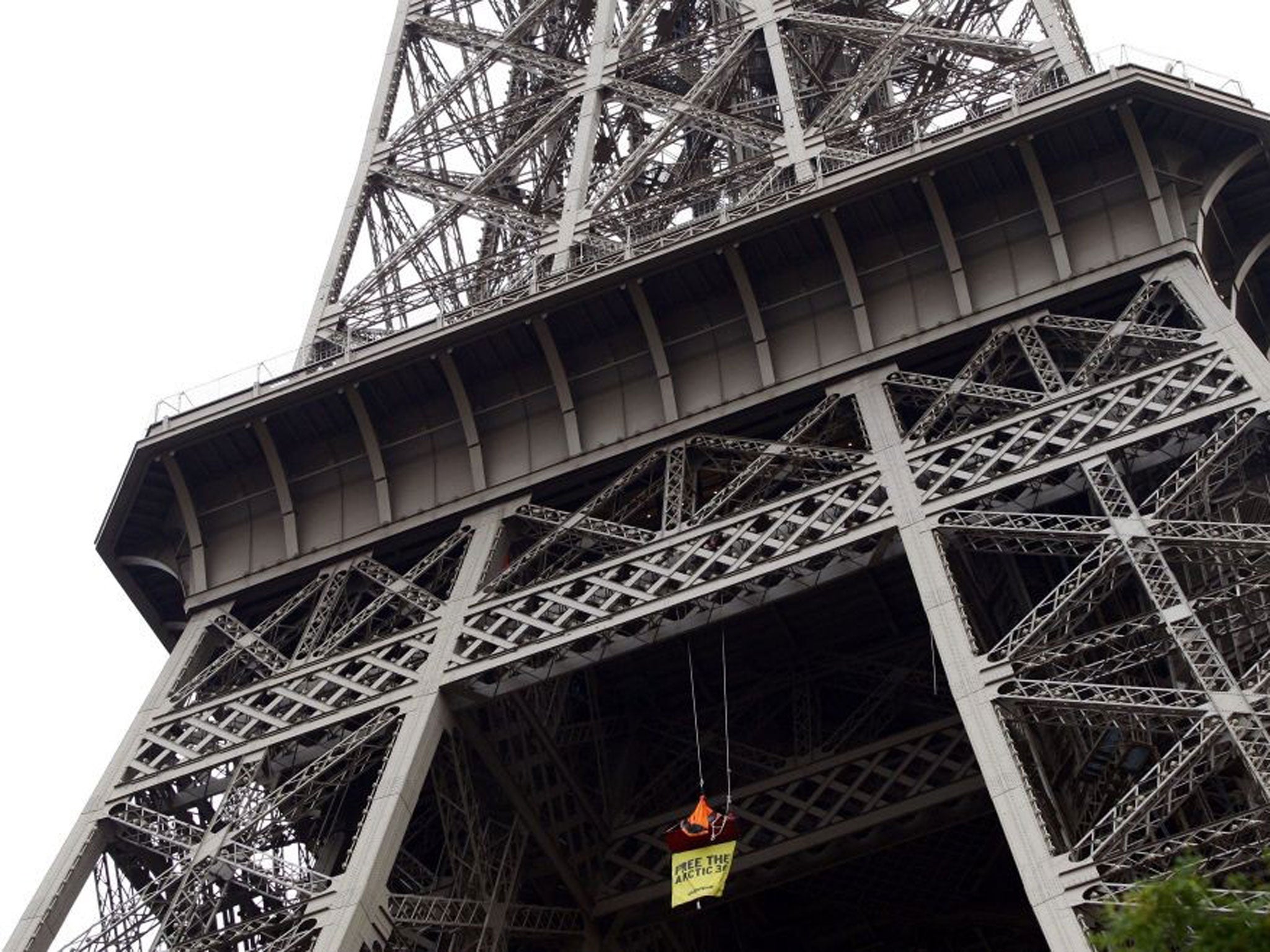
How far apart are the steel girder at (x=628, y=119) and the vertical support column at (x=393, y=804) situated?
17.5 ft

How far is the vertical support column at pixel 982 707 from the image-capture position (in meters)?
16.0

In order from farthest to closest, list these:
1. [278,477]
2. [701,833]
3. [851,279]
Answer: [278,477]
[851,279]
[701,833]

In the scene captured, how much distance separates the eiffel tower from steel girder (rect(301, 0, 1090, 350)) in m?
0.17

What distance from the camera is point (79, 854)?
72.1 ft

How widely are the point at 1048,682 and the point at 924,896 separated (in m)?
10.9

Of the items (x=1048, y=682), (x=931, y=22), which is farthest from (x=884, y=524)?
(x=931, y=22)

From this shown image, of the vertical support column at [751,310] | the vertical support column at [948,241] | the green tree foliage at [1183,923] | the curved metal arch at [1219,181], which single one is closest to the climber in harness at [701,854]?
the vertical support column at [751,310]

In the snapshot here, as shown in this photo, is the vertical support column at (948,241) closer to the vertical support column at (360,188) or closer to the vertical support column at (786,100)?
the vertical support column at (786,100)

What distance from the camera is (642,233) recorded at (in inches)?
1182

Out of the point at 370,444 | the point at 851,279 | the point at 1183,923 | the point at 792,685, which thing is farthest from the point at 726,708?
the point at 1183,923

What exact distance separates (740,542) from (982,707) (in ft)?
17.1

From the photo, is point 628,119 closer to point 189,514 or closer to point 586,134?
point 586,134

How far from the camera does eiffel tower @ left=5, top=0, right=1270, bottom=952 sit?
2077cm

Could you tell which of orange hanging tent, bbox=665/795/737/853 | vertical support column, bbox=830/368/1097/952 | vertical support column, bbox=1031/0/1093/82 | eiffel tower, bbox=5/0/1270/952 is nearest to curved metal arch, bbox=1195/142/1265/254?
eiffel tower, bbox=5/0/1270/952
